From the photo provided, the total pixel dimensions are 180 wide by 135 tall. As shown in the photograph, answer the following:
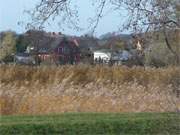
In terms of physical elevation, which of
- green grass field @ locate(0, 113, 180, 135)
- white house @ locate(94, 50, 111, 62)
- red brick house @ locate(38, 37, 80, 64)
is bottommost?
green grass field @ locate(0, 113, 180, 135)

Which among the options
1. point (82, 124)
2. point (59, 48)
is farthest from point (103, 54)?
point (59, 48)

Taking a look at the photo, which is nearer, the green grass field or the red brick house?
the red brick house

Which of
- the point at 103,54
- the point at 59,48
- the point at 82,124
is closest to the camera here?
the point at 59,48

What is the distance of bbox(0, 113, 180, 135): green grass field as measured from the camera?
36.1ft

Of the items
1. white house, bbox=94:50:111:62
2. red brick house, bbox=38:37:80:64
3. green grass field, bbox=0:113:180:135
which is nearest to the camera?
red brick house, bbox=38:37:80:64

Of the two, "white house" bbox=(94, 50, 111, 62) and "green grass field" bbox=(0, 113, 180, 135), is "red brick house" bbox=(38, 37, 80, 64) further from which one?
"green grass field" bbox=(0, 113, 180, 135)

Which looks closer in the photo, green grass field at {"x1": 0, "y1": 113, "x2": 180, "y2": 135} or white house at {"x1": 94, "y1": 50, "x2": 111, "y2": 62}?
green grass field at {"x1": 0, "y1": 113, "x2": 180, "y2": 135}

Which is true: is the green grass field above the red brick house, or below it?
below

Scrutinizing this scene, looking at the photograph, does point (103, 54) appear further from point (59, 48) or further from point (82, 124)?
point (59, 48)

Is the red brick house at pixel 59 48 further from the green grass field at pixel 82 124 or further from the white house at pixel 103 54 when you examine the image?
the green grass field at pixel 82 124

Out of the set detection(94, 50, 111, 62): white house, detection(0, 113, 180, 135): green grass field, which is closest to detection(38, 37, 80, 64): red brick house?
detection(94, 50, 111, 62): white house

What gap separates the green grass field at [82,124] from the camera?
11008 mm

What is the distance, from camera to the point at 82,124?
11.6 m

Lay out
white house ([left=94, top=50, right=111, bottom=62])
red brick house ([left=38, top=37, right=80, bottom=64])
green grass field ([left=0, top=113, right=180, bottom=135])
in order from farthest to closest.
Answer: white house ([left=94, top=50, right=111, bottom=62]), green grass field ([left=0, top=113, right=180, bottom=135]), red brick house ([left=38, top=37, right=80, bottom=64])
